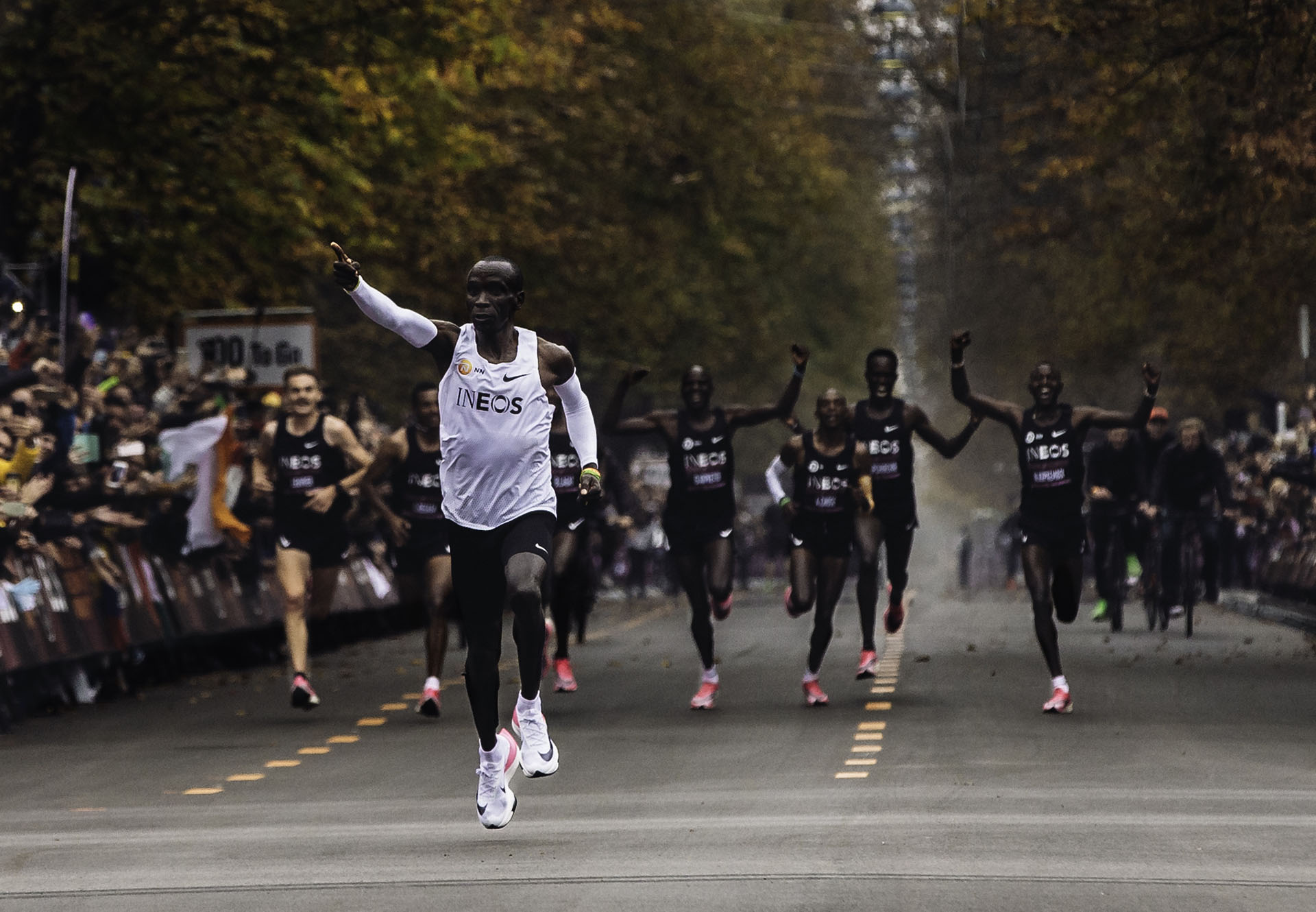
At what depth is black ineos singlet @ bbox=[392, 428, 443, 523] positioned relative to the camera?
1565cm

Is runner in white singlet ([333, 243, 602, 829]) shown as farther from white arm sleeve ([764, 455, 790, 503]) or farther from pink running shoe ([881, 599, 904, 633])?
pink running shoe ([881, 599, 904, 633])

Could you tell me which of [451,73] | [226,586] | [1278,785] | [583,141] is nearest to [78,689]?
[226,586]

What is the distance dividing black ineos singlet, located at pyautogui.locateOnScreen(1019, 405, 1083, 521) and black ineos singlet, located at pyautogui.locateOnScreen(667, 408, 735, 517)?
1795mm

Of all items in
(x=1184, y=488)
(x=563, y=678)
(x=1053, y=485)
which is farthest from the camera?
(x=1184, y=488)

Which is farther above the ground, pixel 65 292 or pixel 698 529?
pixel 65 292

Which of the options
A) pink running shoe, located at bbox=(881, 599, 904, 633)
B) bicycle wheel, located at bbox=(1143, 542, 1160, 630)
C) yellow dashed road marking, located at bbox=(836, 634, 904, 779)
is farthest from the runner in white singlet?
bicycle wheel, located at bbox=(1143, 542, 1160, 630)

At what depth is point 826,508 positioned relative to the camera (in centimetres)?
1609

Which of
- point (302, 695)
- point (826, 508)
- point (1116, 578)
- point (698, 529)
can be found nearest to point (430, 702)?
point (302, 695)

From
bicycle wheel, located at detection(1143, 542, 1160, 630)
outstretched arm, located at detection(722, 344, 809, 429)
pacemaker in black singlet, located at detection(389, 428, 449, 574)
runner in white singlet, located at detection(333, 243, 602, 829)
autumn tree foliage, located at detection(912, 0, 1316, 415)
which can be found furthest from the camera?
bicycle wheel, located at detection(1143, 542, 1160, 630)

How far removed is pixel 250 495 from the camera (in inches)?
802

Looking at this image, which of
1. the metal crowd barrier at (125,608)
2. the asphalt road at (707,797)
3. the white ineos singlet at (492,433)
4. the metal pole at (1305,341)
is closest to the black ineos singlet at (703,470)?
the asphalt road at (707,797)

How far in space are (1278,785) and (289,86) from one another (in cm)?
1273

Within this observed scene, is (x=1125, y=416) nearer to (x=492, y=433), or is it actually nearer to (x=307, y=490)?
(x=307, y=490)

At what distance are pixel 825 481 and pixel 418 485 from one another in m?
2.52
